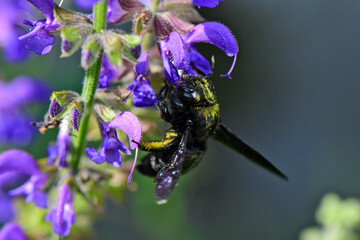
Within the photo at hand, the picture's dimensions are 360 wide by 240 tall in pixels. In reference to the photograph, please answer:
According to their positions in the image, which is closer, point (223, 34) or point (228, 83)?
point (223, 34)

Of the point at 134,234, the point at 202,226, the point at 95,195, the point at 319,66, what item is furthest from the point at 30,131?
the point at 319,66

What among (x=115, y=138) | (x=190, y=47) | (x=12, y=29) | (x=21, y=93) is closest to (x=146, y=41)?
(x=190, y=47)

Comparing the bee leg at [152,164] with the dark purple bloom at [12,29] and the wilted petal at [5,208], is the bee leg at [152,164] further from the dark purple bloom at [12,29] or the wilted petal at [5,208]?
the wilted petal at [5,208]

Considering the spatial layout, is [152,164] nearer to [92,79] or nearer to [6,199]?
[92,79]

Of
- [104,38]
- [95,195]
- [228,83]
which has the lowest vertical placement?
[228,83]

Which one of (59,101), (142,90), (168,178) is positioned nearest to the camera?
(168,178)

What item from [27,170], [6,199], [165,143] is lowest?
[6,199]

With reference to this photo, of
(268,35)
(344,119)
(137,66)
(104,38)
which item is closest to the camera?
(104,38)

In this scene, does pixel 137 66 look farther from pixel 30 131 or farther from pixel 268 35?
pixel 268 35

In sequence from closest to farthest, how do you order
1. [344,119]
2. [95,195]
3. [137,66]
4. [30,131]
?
1. [137,66]
2. [95,195]
3. [30,131]
4. [344,119]
